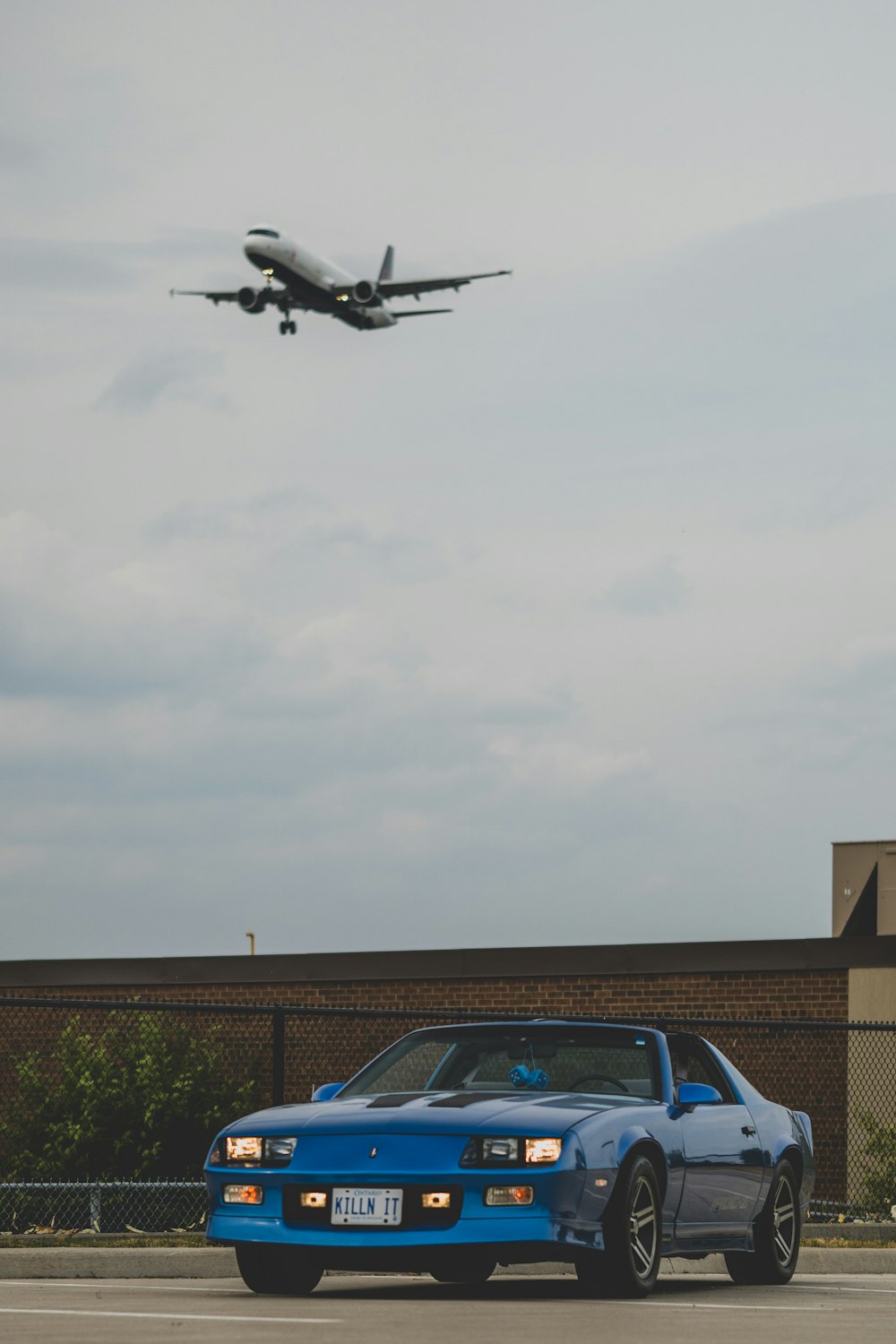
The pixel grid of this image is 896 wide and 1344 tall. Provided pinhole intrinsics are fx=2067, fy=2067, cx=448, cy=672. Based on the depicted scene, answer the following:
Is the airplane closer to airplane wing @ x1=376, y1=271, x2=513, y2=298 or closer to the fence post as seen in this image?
airplane wing @ x1=376, y1=271, x2=513, y2=298

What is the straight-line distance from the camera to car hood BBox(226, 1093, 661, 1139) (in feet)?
30.1

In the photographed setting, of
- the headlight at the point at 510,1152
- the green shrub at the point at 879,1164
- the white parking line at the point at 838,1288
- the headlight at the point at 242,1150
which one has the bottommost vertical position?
the green shrub at the point at 879,1164

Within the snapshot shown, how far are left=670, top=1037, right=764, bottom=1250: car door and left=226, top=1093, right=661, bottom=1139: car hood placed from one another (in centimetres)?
55

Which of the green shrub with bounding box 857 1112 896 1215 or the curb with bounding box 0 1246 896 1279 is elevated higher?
the curb with bounding box 0 1246 896 1279

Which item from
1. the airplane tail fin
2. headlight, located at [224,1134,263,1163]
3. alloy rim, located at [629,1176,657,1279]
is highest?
the airplane tail fin

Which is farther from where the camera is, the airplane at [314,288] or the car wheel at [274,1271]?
the airplane at [314,288]

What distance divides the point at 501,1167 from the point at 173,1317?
1611mm

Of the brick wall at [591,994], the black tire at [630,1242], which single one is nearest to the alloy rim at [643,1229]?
the black tire at [630,1242]

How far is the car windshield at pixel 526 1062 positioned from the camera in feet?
33.7

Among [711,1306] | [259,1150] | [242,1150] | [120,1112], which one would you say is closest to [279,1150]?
[259,1150]

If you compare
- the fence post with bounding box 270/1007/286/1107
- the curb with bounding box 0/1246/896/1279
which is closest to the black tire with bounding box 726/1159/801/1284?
the curb with bounding box 0/1246/896/1279

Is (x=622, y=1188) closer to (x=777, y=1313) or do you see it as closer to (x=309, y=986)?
(x=777, y=1313)

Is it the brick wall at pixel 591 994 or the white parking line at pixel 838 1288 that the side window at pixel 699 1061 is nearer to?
the white parking line at pixel 838 1288

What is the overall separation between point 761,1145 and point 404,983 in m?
13.8
